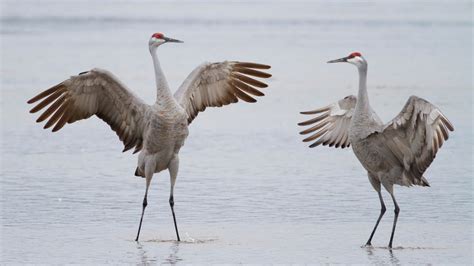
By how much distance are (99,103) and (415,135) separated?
3.06 meters

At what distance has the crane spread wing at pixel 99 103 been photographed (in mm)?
10188

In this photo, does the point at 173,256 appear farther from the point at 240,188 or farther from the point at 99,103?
the point at 240,188

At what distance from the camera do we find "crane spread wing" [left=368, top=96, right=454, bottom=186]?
9094mm

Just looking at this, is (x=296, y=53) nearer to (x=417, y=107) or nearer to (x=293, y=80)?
(x=293, y=80)

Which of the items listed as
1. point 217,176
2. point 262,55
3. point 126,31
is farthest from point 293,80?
point 126,31

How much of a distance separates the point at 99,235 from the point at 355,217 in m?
2.52

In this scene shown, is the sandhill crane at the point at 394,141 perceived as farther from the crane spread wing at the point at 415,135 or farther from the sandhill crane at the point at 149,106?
the sandhill crane at the point at 149,106

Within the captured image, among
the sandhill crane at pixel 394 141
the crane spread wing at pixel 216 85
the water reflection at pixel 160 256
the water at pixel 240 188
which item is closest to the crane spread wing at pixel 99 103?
the crane spread wing at pixel 216 85

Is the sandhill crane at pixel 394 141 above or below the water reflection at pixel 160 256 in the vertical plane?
above

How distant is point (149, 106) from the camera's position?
1023 centimetres

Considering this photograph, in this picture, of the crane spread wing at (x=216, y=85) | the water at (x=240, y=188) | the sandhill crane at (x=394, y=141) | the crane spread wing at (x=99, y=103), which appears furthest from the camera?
the crane spread wing at (x=216, y=85)

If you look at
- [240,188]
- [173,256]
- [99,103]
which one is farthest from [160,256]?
[240,188]

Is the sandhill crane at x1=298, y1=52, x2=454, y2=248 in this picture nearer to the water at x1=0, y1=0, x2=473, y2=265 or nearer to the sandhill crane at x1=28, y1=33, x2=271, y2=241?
the water at x1=0, y1=0, x2=473, y2=265

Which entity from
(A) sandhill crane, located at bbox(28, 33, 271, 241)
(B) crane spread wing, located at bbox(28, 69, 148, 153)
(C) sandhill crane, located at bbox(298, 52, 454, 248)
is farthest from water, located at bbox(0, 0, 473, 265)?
(B) crane spread wing, located at bbox(28, 69, 148, 153)
